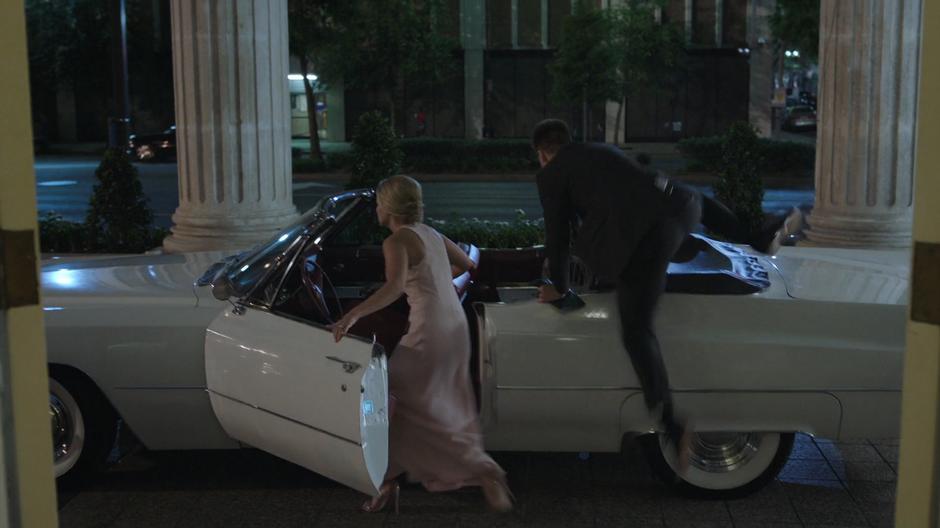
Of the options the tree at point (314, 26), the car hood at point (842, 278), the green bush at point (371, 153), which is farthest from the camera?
the tree at point (314, 26)

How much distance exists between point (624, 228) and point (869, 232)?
5.50m

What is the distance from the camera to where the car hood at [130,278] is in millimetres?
5195

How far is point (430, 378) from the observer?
4.73 m

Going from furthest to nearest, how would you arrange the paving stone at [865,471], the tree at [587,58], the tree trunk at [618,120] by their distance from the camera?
the tree trunk at [618,120] → the tree at [587,58] → the paving stone at [865,471]

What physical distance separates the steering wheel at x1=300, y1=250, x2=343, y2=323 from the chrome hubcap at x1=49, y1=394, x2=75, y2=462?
1.27 meters

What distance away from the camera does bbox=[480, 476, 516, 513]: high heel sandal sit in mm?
4719

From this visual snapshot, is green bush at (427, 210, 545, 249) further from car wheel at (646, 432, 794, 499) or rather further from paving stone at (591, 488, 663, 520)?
car wheel at (646, 432, 794, 499)

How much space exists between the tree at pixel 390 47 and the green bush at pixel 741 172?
21753 mm

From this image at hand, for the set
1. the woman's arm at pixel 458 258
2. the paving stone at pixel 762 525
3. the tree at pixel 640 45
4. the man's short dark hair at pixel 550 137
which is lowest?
the paving stone at pixel 762 525

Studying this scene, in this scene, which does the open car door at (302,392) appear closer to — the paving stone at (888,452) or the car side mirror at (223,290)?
the car side mirror at (223,290)

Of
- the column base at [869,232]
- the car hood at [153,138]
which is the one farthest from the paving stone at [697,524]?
the car hood at [153,138]

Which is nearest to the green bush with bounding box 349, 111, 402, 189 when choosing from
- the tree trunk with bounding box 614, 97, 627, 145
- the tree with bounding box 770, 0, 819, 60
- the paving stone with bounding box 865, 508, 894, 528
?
the paving stone with bounding box 865, 508, 894, 528

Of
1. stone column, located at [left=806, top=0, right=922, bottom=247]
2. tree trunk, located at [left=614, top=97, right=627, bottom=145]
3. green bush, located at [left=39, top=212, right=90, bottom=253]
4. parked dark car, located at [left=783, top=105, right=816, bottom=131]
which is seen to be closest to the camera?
stone column, located at [left=806, top=0, right=922, bottom=247]

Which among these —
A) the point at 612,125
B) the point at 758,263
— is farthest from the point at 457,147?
the point at 758,263
